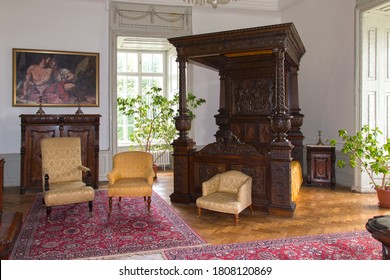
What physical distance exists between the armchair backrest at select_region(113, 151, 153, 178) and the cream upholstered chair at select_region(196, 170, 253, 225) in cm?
117

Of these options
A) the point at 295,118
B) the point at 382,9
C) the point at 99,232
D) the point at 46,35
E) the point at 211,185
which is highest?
the point at 382,9

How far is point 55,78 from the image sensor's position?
768 cm

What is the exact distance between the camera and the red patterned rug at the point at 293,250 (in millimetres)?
3537

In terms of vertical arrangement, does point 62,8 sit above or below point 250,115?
above

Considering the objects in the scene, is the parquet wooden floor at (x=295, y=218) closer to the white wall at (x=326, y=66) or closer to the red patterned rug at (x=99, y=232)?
the red patterned rug at (x=99, y=232)

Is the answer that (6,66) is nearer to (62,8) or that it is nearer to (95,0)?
(62,8)

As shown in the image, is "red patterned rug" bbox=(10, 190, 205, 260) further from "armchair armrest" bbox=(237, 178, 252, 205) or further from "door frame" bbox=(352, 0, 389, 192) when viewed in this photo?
"door frame" bbox=(352, 0, 389, 192)

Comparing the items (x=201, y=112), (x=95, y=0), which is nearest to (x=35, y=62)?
(x=95, y=0)

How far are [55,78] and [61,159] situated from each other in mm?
2748

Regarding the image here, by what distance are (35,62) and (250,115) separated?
190 inches

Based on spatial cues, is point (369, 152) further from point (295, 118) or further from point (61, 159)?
point (61, 159)

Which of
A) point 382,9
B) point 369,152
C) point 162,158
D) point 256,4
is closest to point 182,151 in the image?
point 369,152

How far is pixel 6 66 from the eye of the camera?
7.41 meters

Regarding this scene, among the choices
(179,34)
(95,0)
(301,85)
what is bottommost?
(301,85)
